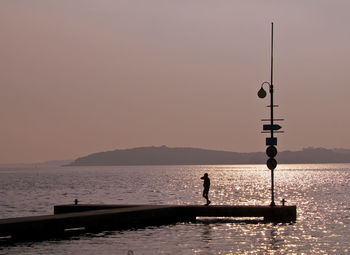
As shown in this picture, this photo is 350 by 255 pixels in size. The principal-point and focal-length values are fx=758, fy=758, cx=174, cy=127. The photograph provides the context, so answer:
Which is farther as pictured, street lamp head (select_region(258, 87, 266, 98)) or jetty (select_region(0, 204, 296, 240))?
street lamp head (select_region(258, 87, 266, 98))

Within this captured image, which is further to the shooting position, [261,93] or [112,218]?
[261,93]

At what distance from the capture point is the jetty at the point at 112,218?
32.8 m

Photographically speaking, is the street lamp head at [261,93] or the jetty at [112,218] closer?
the jetty at [112,218]

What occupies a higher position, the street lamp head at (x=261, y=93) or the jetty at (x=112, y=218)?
the street lamp head at (x=261, y=93)

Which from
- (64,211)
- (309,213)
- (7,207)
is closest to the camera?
(64,211)

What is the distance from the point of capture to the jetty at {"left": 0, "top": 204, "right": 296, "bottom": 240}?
32812mm

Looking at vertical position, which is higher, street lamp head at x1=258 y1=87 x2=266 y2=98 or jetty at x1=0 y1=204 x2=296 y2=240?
street lamp head at x1=258 y1=87 x2=266 y2=98

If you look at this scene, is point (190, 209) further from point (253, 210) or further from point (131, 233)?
point (131, 233)

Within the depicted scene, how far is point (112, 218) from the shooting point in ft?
125

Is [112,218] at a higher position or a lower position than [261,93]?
lower

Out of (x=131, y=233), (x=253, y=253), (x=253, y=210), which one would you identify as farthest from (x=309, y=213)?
(x=253, y=253)

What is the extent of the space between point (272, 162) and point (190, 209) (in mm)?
5593

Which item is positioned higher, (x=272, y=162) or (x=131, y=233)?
(x=272, y=162)

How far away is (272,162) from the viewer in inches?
1594
